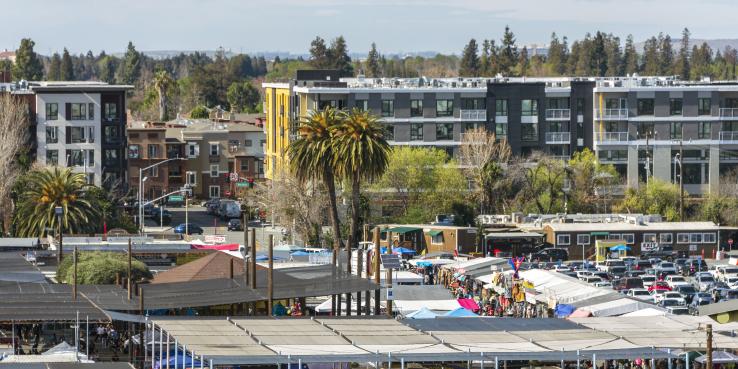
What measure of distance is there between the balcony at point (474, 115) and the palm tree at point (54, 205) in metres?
36.8

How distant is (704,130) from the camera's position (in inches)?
5054

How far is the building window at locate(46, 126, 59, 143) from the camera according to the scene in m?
123

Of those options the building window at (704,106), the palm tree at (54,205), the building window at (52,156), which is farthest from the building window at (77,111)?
the building window at (704,106)

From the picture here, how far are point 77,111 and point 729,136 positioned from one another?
49865 mm

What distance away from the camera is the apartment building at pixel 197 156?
463 ft

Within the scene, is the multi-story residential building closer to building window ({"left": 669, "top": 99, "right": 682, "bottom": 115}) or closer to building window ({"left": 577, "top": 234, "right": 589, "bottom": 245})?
building window ({"left": 577, "top": 234, "right": 589, "bottom": 245})

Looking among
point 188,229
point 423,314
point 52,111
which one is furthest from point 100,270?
point 52,111

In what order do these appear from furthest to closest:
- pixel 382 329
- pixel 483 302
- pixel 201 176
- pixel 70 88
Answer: pixel 201 176
pixel 70 88
pixel 483 302
pixel 382 329

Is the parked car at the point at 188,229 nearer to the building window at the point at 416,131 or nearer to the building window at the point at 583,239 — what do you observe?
the building window at the point at 416,131

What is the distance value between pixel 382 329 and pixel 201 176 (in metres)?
94.8

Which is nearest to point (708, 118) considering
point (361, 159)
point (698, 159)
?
point (698, 159)

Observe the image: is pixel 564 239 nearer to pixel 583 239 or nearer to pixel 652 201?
pixel 583 239

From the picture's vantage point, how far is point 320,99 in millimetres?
121750

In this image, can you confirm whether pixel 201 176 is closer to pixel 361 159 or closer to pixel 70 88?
pixel 70 88
